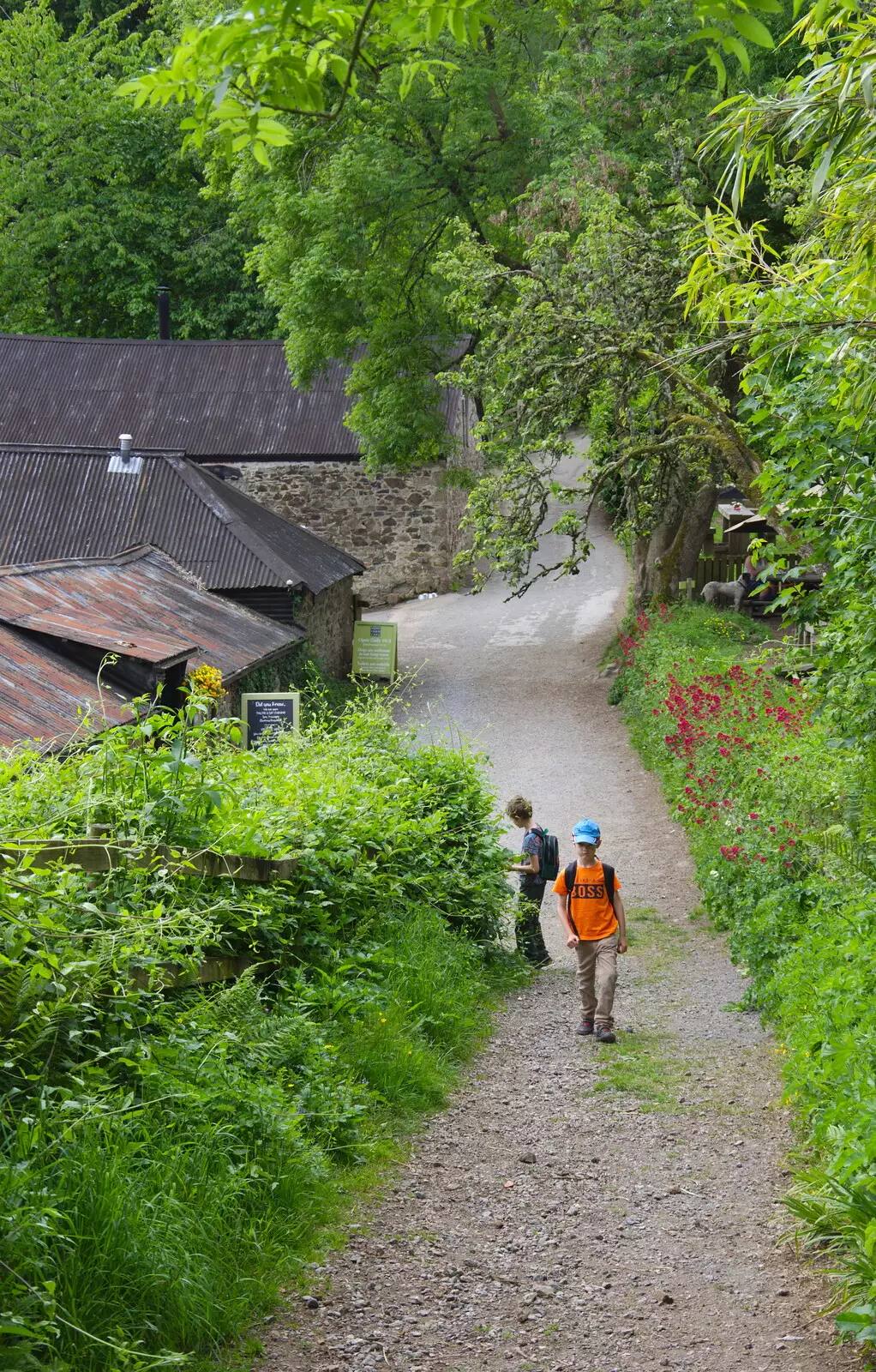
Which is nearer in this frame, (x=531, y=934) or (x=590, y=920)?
(x=590, y=920)

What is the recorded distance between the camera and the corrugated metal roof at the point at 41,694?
10.2 meters

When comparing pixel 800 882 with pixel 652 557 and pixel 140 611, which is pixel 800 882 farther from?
pixel 652 557

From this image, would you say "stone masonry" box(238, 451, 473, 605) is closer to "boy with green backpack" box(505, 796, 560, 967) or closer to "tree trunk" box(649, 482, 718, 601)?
"tree trunk" box(649, 482, 718, 601)

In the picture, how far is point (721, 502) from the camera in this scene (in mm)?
34719

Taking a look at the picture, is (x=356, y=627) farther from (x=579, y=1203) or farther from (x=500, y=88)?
(x=579, y=1203)

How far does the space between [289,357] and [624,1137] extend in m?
20.5

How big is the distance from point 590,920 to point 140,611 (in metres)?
9.18

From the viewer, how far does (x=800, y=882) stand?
329 inches

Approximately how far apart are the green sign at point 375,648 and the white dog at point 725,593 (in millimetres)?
5886

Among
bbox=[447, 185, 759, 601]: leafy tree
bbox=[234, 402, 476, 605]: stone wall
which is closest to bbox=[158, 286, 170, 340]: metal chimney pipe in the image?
bbox=[234, 402, 476, 605]: stone wall

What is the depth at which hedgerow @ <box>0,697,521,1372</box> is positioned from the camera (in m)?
3.88

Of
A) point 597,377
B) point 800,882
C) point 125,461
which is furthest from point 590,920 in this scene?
point 125,461

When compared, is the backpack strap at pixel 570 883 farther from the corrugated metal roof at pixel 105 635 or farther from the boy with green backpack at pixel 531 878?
the corrugated metal roof at pixel 105 635

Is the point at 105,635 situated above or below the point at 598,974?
above
